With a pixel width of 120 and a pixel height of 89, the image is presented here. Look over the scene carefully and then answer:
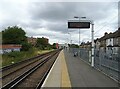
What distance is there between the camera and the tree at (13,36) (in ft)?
294

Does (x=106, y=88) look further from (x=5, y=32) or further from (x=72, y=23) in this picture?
(x=5, y=32)

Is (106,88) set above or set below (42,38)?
below

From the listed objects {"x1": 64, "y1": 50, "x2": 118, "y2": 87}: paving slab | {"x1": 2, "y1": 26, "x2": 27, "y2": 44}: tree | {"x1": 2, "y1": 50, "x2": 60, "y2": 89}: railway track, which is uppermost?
{"x1": 2, "y1": 26, "x2": 27, "y2": 44}: tree

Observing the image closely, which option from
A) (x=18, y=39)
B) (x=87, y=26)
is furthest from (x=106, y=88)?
(x=18, y=39)

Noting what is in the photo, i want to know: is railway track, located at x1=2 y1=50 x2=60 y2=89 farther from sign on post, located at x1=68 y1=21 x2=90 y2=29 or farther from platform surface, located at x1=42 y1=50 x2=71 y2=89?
sign on post, located at x1=68 y1=21 x2=90 y2=29

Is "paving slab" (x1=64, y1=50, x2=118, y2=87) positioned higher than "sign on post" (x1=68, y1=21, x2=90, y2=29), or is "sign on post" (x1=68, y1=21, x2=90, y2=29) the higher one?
"sign on post" (x1=68, y1=21, x2=90, y2=29)

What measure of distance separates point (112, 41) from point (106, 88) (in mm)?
66643

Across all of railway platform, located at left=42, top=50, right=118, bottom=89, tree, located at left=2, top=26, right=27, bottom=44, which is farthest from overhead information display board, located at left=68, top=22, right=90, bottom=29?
tree, located at left=2, top=26, right=27, bottom=44

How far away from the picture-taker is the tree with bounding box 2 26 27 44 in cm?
8974

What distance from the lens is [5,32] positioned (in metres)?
96.1

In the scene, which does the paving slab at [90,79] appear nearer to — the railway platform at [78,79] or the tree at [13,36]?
the railway platform at [78,79]

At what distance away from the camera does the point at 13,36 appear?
8994 cm

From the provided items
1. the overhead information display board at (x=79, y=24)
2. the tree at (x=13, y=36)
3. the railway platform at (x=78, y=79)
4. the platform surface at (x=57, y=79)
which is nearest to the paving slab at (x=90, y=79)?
the railway platform at (x=78, y=79)

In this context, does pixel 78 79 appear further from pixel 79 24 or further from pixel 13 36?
pixel 13 36
